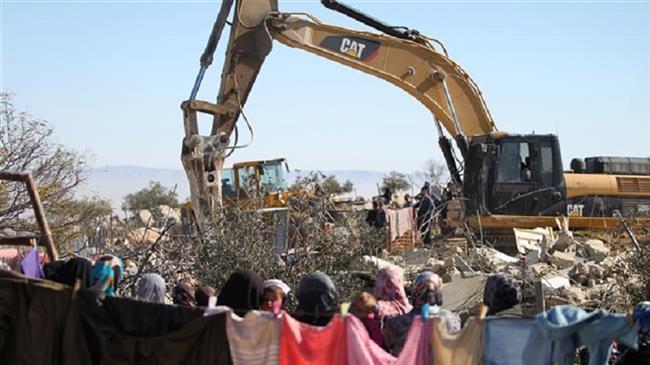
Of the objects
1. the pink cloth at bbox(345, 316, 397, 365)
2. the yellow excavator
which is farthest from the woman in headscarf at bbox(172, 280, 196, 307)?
the yellow excavator

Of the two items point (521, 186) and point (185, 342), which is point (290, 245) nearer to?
point (185, 342)

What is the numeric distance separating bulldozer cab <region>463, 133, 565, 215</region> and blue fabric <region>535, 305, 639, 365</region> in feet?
41.3

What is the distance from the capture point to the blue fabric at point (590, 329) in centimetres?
571

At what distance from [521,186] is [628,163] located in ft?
11.0

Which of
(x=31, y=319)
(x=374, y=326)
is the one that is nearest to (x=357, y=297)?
(x=374, y=326)

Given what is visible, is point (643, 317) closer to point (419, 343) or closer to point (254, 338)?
point (419, 343)

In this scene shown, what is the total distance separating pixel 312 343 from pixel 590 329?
5.71ft

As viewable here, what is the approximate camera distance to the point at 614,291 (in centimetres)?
1162

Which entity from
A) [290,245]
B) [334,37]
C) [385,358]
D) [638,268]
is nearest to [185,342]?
[385,358]

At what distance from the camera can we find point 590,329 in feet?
18.9

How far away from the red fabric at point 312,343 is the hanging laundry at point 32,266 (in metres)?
2.95

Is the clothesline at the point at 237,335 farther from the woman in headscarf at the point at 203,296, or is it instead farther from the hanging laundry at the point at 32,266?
the woman in headscarf at the point at 203,296

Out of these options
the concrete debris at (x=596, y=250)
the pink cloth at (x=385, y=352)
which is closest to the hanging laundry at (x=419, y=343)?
the pink cloth at (x=385, y=352)

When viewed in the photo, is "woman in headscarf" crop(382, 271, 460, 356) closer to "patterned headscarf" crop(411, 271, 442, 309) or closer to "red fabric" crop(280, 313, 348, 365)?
"patterned headscarf" crop(411, 271, 442, 309)
